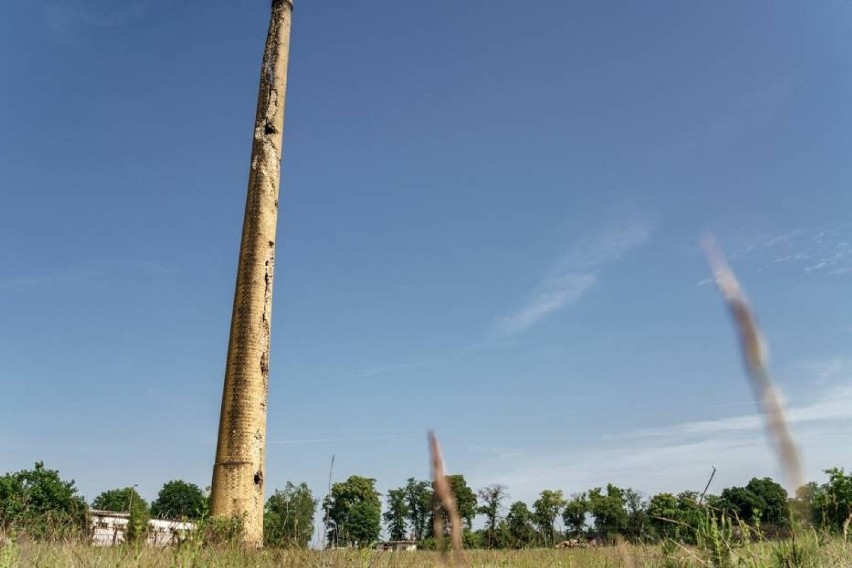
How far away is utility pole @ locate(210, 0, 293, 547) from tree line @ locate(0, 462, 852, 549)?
0.81 metres

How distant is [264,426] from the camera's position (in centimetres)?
1187

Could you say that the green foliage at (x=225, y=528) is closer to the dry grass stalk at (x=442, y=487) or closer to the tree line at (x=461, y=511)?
the tree line at (x=461, y=511)

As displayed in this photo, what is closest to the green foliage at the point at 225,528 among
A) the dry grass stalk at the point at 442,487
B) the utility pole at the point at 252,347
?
the utility pole at the point at 252,347

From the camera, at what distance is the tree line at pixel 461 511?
357 cm

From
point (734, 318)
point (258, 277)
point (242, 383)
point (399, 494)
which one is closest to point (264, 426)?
point (242, 383)

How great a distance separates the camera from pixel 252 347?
12.0 meters

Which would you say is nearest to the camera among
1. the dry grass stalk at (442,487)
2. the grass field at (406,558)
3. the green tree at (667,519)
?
the dry grass stalk at (442,487)

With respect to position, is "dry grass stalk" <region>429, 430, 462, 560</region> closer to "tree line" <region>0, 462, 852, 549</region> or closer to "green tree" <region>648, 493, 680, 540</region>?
"tree line" <region>0, 462, 852, 549</region>

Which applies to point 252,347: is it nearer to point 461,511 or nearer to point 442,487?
point 442,487

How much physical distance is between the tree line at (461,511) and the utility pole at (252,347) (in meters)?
0.81

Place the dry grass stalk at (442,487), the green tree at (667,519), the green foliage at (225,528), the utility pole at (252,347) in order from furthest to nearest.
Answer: the utility pole at (252,347) → the green foliage at (225,528) → the green tree at (667,519) → the dry grass stalk at (442,487)

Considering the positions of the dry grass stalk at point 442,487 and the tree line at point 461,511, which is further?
the tree line at point 461,511

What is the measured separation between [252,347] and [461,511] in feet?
56.9

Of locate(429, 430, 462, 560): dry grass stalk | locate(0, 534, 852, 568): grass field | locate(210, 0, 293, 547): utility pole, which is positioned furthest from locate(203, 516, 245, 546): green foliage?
locate(429, 430, 462, 560): dry grass stalk
